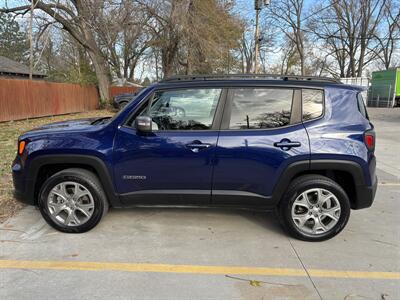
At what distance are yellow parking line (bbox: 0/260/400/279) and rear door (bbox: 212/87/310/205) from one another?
0.77m

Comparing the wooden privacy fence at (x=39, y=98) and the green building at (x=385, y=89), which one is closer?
the wooden privacy fence at (x=39, y=98)

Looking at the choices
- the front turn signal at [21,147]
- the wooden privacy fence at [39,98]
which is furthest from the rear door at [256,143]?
the wooden privacy fence at [39,98]

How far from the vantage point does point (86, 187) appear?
3.71 m

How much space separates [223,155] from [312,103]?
1.10 metres

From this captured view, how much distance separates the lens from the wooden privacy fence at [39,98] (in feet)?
47.0

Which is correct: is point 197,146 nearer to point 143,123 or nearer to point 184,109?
point 184,109

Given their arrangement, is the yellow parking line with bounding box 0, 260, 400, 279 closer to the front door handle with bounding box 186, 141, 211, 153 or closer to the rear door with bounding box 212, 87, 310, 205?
the rear door with bounding box 212, 87, 310, 205

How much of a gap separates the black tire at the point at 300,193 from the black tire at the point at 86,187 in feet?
6.45

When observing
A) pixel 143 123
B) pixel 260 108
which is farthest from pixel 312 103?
pixel 143 123

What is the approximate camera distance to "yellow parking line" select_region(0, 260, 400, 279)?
10.2 ft

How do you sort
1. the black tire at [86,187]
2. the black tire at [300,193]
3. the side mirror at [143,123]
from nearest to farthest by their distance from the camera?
the side mirror at [143,123]
the black tire at [300,193]
the black tire at [86,187]

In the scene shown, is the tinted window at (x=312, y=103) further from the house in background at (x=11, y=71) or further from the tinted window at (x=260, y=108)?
the house in background at (x=11, y=71)

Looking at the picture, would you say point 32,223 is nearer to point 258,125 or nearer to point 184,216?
point 184,216

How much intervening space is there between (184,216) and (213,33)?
18.2 meters
